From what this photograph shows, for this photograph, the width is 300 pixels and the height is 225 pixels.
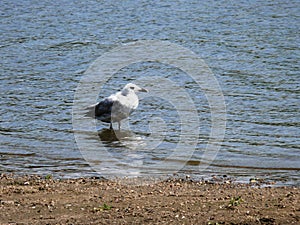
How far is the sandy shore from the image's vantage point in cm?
770

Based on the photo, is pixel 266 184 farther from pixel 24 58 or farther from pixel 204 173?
pixel 24 58

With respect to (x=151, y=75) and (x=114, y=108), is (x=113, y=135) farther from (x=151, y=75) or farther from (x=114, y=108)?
(x=151, y=75)

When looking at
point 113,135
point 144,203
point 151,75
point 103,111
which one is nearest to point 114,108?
point 103,111

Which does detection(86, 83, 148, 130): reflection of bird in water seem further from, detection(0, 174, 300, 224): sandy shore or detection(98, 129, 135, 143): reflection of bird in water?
detection(0, 174, 300, 224): sandy shore

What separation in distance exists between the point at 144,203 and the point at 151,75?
9629 millimetres

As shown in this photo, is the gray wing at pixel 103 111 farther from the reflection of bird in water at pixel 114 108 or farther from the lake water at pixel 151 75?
the lake water at pixel 151 75

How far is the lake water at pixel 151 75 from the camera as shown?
478 inches

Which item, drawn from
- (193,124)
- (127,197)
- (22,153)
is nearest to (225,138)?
(193,124)

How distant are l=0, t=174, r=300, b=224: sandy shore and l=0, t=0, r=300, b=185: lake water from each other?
3.88 feet

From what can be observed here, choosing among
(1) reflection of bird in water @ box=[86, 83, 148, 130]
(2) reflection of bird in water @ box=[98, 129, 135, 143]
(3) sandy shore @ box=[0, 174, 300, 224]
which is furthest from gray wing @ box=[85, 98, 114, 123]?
(3) sandy shore @ box=[0, 174, 300, 224]

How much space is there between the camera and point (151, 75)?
58.5 ft

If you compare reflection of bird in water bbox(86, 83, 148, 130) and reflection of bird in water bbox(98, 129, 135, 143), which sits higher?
reflection of bird in water bbox(86, 83, 148, 130)

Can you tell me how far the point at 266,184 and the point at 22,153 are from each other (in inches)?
183

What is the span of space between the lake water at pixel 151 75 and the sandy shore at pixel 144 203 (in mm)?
1181
